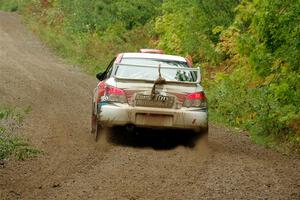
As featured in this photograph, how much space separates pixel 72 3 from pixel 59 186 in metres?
29.1

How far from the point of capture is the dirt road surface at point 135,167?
890 centimetres

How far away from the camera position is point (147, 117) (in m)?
12.1

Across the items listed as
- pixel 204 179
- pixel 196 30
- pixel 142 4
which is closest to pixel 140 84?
pixel 204 179

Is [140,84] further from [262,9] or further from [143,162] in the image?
[262,9]

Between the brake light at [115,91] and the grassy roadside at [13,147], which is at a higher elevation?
the brake light at [115,91]

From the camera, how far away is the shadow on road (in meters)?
12.7

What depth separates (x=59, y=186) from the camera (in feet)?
29.7

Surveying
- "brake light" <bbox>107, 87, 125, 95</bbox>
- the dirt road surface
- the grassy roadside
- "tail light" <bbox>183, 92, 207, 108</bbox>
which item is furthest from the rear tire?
"tail light" <bbox>183, 92, 207, 108</bbox>

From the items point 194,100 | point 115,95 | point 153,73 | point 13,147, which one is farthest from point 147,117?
point 13,147

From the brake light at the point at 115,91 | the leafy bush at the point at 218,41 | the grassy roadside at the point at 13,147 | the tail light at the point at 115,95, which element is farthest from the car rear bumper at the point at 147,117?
the leafy bush at the point at 218,41

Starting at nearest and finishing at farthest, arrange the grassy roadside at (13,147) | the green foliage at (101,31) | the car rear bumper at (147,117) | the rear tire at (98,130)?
the grassy roadside at (13,147), the car rear bumper at (147,117), the rear tire at (98,130), the green foliage at (101,31)

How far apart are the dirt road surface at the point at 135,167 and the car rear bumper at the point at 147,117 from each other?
17.9 inches

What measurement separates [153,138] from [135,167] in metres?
3.45

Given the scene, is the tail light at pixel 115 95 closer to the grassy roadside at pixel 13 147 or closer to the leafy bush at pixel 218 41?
the grassy roadside at pixel 13 147
